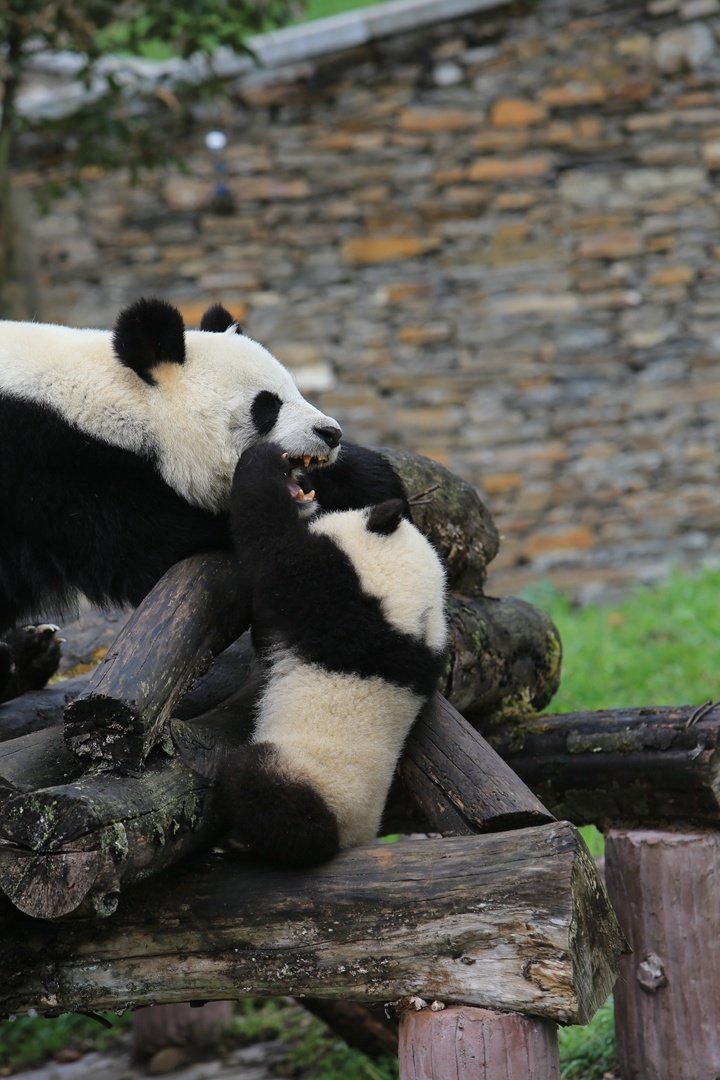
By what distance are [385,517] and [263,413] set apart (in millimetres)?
664

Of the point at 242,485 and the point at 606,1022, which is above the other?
the point at 242,485

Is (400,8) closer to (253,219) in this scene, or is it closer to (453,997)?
(253,219)

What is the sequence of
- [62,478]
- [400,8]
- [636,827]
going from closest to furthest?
[62,478] → [636,827] → [400,8]

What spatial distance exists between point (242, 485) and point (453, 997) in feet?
3.65

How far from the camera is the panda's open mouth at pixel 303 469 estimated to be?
277cm

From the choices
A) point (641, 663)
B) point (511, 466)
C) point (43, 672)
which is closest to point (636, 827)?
point (43, 672)

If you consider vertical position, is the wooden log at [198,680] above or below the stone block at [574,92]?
below

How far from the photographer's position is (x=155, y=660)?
2.34 meters

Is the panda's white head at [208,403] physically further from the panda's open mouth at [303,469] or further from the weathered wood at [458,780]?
the weathered wood at [458,780]

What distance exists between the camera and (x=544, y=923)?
2150mm

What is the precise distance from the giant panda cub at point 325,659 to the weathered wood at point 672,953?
828 mm

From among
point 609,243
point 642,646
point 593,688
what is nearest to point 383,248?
point 609,243

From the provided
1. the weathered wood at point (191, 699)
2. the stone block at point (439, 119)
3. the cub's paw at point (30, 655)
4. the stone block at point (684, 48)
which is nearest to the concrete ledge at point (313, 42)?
the stone block at point (439, 119)

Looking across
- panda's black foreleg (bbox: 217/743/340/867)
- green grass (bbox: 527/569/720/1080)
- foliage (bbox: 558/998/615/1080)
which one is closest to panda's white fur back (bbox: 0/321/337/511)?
panda's black foreleg (bbox: 217/743/340/867)
